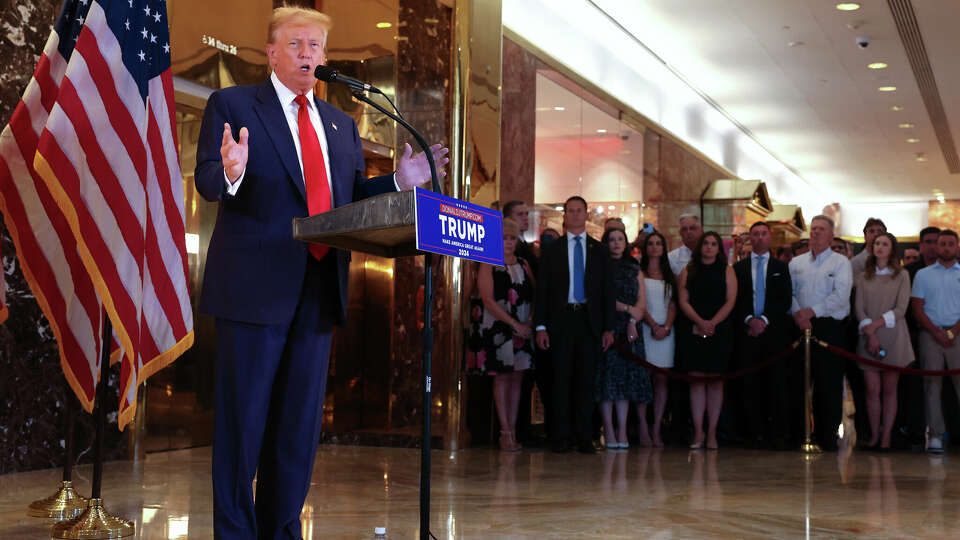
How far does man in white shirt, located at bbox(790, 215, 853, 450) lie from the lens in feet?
25.8

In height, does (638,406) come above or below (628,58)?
below

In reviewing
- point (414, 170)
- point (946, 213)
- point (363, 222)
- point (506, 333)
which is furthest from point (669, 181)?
point (946, 213)

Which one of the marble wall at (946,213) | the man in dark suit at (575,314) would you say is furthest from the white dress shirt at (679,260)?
the marble wall at (946,213)

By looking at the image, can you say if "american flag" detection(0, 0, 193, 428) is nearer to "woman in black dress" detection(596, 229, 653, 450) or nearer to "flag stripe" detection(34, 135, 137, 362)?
"flag stripe" detection(34, 135, 137, 362)

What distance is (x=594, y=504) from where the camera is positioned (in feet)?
15.6

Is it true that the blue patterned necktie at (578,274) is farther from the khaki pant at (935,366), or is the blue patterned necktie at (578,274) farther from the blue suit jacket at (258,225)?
the blue suit jacket at (258,225)

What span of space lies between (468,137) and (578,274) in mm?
1267

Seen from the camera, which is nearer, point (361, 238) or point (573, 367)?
point (361, 238)

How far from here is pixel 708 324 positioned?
7.79 meters

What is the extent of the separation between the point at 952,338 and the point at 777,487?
10.2 feet

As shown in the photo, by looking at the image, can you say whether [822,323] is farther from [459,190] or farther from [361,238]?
[361,238]

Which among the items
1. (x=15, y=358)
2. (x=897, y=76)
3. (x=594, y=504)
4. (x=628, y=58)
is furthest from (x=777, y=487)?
(x=897, y=76)

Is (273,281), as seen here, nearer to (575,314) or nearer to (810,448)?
(575,314)

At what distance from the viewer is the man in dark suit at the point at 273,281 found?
2.81m
